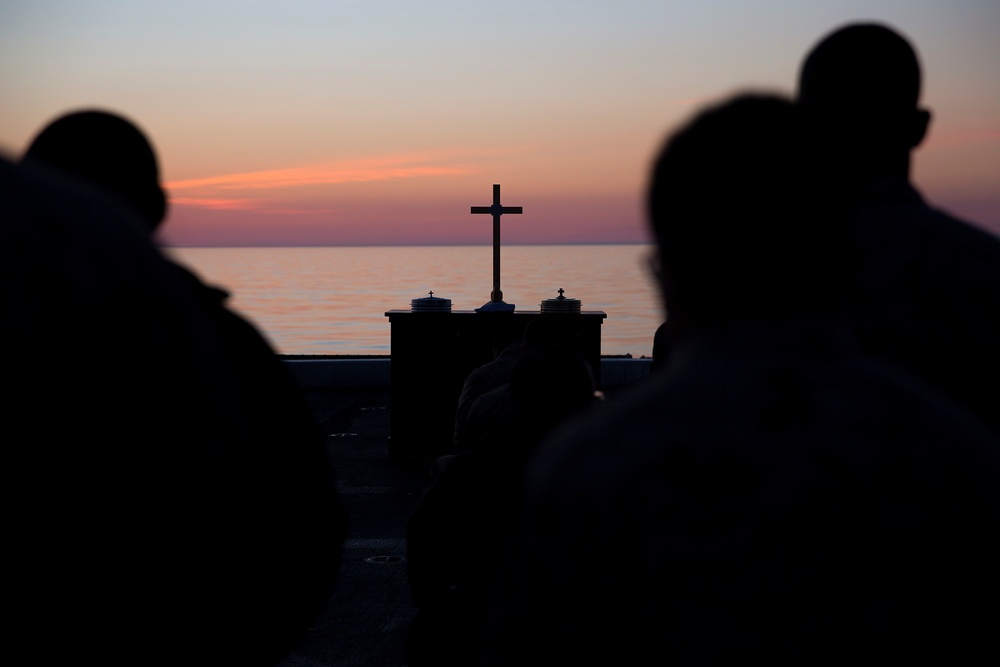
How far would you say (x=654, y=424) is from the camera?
1.19m

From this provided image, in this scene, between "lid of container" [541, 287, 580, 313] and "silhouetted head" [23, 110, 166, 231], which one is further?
"lid of container" [541, 287, 580, 313]

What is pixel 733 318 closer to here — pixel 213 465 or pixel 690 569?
pixel 690 569

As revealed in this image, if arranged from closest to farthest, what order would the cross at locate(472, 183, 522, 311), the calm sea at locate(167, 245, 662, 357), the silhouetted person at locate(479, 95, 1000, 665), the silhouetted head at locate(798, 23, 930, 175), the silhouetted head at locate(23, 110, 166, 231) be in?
the silhouetted person at locate(479, 95, 1000, 665) → the silhouetted head at locate(23, 110, 166, 231) → the silhouetted head at locate(798, 23, 930, 175) → the cross at locate(472, 183, 522, 311) → the calm sea at locate(167, 245, 662, 357)

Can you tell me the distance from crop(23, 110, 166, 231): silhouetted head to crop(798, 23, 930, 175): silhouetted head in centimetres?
130

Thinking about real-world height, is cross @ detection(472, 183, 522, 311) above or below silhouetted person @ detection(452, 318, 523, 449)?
above

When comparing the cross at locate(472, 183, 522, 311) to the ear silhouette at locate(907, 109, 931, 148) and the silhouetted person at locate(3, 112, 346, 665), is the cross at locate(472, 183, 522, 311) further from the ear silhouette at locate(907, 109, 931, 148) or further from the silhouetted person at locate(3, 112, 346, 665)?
the silhouetted person at locate(3, 112, 346, 665)

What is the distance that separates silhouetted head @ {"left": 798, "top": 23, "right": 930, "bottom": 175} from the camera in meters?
2.21

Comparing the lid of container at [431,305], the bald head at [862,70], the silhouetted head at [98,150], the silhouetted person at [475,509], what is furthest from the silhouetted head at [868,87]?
the lid of container at [431,305]

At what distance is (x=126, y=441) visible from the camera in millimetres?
→ 1268

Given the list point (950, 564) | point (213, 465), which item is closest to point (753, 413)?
point (950, 564)

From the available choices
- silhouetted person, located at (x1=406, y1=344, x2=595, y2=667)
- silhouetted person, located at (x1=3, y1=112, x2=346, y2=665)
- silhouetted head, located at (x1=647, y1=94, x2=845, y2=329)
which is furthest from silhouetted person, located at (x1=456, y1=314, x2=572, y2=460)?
silhouetted head, located at (x1=647, y1=94, x2=845, y2=329)

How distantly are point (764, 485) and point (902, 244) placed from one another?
1.13 meters

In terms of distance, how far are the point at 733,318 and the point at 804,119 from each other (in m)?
0.25

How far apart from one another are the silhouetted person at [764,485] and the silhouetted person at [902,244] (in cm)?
78
